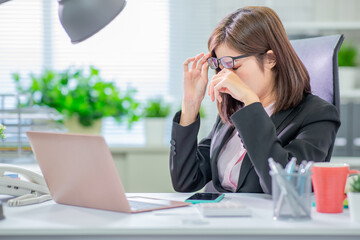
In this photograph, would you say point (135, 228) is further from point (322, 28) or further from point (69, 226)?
point (322, 28)

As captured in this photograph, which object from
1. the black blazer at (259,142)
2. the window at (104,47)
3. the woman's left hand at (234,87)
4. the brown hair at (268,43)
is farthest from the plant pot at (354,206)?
the window at (104,47)

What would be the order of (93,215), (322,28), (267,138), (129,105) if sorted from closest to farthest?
(93,215), (267,138), (322,28), (129,105)

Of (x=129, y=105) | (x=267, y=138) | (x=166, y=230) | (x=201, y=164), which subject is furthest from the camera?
(x=129, y=105)

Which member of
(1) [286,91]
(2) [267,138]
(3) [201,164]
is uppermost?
(1) [286,91]

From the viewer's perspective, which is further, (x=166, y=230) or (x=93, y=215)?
(x=93, y=215)

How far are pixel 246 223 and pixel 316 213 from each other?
198mm

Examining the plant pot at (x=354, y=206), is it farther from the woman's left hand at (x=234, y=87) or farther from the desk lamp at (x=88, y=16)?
the desk lamp at (x=88, y=16)

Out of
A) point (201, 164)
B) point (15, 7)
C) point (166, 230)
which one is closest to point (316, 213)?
point (166, 230)

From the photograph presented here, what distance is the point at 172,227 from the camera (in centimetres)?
90

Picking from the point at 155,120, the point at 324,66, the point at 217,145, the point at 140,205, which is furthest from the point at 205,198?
the point at 155,120

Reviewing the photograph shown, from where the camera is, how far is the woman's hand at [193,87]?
5.07ft

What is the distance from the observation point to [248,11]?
1.48 meters

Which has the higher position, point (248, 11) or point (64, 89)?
point (248, 11)

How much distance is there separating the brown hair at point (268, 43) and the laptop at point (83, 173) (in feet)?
1.75
